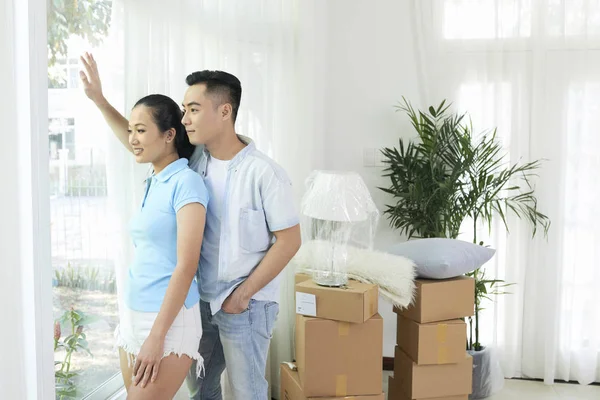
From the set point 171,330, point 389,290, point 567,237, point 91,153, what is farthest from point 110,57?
point 567,237

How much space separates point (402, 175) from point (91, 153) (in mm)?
2016

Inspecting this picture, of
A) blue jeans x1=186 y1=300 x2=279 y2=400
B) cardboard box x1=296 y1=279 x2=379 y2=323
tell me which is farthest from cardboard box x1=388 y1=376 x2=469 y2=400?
blue jeans x1=186 y1=300 x2=279 y2=400

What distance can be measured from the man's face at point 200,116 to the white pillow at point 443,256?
1.42 meters

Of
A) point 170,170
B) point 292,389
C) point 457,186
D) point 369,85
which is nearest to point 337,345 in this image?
point 292,389

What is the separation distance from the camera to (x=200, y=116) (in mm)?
1654

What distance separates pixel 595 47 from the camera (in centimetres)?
343

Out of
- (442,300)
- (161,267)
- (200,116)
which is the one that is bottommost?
(442,300)

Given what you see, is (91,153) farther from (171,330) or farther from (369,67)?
(369,67)

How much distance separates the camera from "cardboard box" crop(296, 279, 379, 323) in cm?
238

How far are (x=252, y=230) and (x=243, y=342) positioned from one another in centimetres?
34

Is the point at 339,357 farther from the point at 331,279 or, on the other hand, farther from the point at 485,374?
the point at 485,374

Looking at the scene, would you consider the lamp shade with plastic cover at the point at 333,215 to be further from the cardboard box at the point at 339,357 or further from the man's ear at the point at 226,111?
the man's ear at the point at 226,111

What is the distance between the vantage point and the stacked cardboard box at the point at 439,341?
8.77 feet

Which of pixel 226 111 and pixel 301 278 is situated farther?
pixel 301 278
